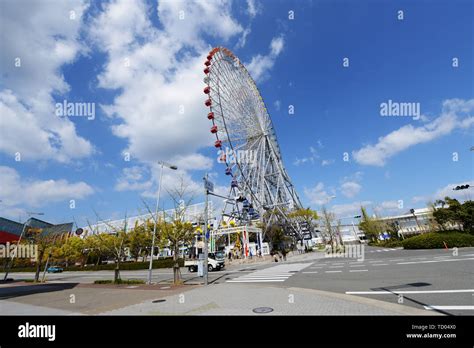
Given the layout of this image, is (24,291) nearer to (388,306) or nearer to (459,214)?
(388,306)

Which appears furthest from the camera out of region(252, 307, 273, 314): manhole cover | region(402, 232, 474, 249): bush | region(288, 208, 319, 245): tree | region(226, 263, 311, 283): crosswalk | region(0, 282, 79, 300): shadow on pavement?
region(288, 208, 319, 245): tree

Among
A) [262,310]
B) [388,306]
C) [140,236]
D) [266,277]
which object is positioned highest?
[388,306]

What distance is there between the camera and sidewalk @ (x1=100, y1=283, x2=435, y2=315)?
7781 millimetres

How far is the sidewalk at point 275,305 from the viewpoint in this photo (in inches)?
306

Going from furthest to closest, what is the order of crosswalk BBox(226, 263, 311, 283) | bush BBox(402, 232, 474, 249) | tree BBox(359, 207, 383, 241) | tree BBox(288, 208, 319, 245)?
1. tree BBox(359, 207, 383, 241)
2. tree BBox(288, 208, 319, 245)
3. bush BBox(402, 232, 474, 249)
4. crosswalk BBox(226, 263, 311, 283)

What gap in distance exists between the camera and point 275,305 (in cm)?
900

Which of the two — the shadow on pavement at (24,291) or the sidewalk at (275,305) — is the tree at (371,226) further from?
the shadow on pavement at (24,291)

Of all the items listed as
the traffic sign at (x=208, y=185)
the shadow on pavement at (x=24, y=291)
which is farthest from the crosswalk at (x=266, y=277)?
the shadow on pavement at (x=24, y=291)

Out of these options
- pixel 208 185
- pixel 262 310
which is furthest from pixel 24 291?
pixel 262 310

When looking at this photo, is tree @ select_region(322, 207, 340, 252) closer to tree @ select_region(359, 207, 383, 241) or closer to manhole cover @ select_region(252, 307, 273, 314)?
tree @ select_region(359, 207, 383, 241)

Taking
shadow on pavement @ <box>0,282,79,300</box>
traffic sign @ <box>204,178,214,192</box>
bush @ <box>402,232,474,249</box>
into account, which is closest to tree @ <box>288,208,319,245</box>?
bush @ <box>402,232,474,249</box>

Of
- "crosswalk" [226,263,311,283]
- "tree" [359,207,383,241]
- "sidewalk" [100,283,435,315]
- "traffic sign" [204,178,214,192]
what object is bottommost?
"tree" [359,207,383,241]
